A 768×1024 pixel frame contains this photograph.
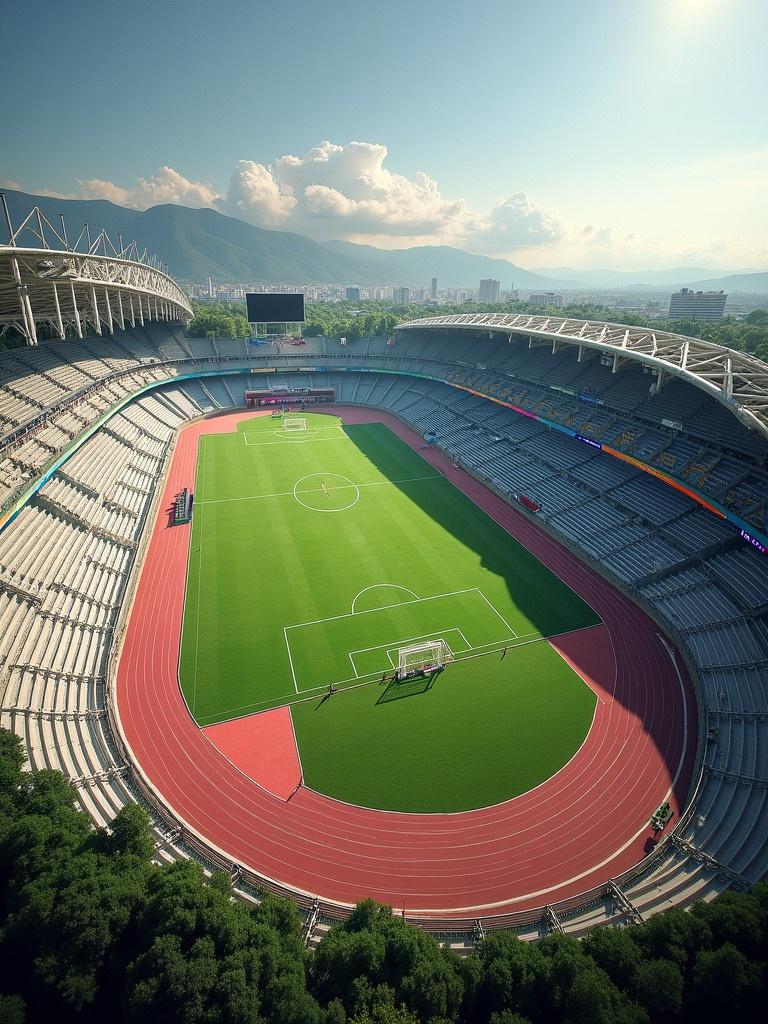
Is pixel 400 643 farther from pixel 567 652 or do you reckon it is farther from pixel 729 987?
pixel 729 987

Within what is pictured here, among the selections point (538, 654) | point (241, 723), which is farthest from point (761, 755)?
point (241, 723)

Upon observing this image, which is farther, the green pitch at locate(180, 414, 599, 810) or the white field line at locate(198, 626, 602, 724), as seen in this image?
the white field line at locate(198, 626, 602, 724)

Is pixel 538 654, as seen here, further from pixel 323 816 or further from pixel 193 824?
pixel 193 824

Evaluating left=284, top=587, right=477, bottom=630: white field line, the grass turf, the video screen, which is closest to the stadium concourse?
the grass turf

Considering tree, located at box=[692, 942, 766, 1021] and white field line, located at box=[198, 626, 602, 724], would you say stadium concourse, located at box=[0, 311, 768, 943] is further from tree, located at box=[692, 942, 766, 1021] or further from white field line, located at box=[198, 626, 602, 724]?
tree, located at box=[692, 942, 766, 1021]

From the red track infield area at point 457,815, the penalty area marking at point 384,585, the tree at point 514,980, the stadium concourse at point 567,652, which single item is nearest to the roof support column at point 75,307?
the stadium concourse at point 567,652

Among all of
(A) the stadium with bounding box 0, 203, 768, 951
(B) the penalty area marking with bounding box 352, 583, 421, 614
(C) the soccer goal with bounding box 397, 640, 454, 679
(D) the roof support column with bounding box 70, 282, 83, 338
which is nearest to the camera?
(A) the stadium with bounding box 0, 203, 768, 951
